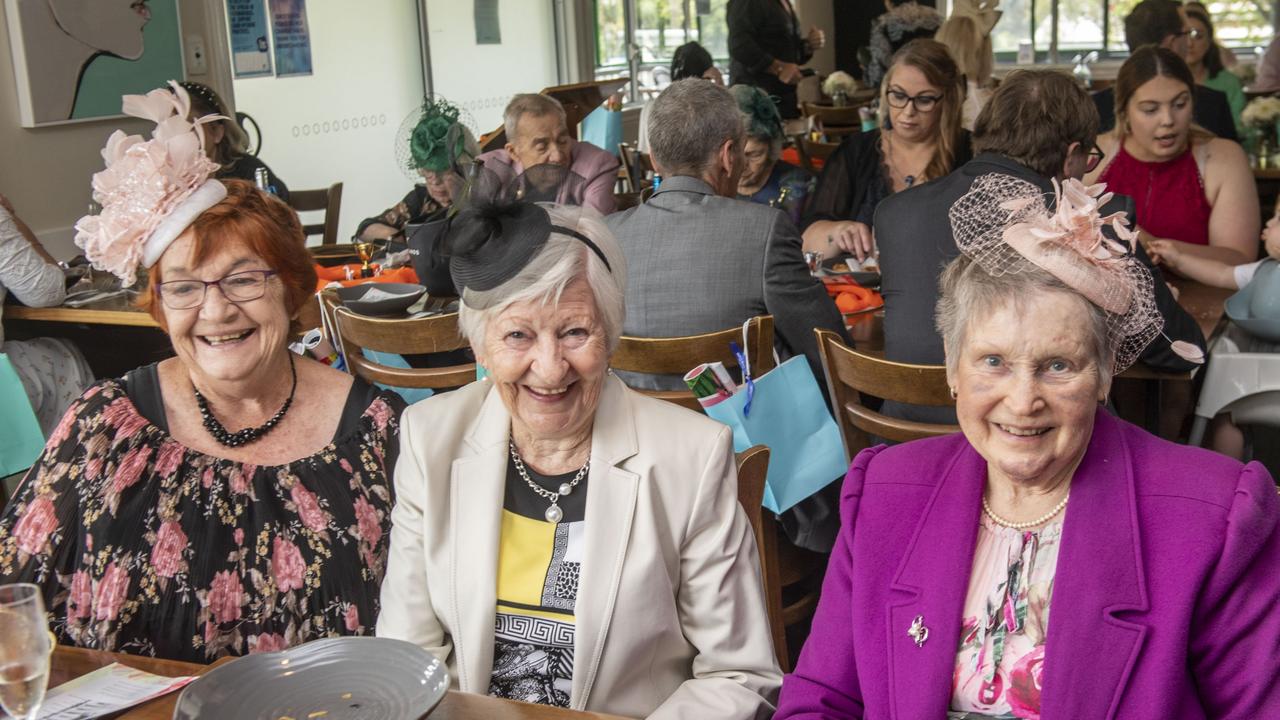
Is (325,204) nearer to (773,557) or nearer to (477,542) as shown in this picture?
(773,557)

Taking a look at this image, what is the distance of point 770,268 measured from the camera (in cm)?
295

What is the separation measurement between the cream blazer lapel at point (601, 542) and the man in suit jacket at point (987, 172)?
1.17m

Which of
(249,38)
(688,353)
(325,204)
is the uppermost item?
(249,38)

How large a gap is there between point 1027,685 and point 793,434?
116 centimetres

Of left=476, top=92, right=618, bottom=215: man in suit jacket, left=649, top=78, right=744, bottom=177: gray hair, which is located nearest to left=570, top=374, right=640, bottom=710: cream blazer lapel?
left=649, top=78, right=744, bottom=177: gray hair

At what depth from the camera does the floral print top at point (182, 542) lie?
199 centimetres

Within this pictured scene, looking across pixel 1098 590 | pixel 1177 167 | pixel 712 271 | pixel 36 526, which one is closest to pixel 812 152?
pixel 1177 167

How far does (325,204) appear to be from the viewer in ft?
19.0

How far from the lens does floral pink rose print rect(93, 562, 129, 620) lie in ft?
6.50

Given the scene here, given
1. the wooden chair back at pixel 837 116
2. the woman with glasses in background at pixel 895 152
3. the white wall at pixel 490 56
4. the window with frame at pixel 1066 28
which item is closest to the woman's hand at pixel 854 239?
the woman with glasses in background at pixel 895 152

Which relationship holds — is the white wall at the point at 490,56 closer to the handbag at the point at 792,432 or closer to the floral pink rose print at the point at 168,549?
the handbag at the point at 792,432

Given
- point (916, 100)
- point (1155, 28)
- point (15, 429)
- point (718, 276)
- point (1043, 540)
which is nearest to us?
point (1043, 540)

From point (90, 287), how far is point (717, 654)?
11.6 ft

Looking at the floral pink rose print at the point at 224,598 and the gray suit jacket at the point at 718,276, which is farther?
the gray suit jacket at the point at 718,276
